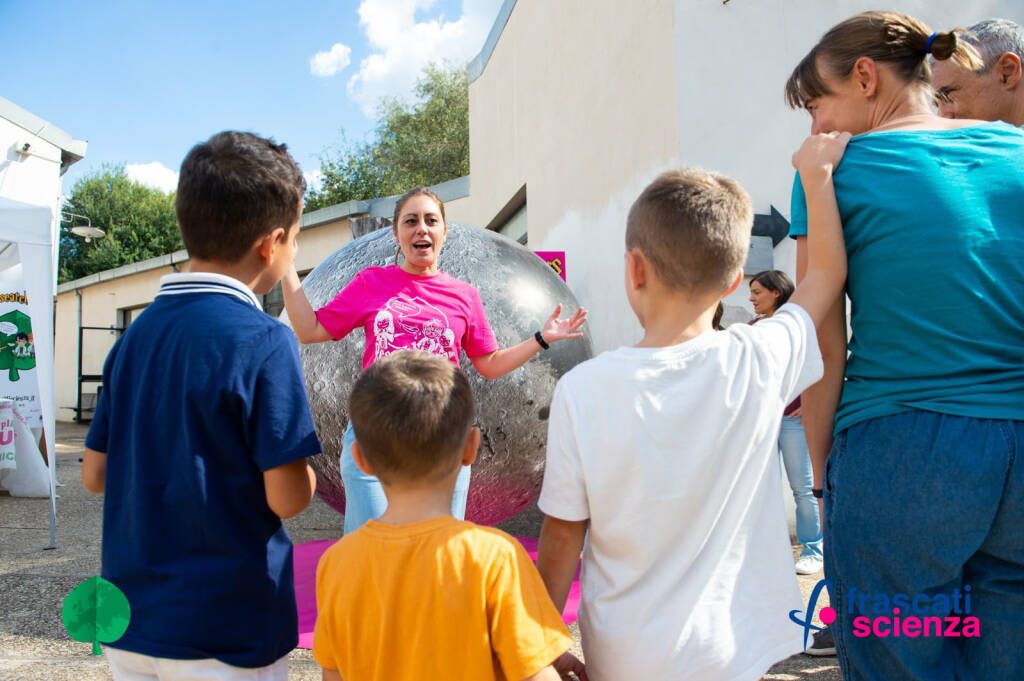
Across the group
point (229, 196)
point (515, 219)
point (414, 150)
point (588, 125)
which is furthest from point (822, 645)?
point (414, 150)

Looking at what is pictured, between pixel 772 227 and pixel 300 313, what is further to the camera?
pixel 772 227

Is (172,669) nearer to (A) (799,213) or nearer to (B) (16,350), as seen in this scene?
(A) (799,213)

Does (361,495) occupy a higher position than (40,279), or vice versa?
(40,279)

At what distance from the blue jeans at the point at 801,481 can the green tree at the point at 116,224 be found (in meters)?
32.6

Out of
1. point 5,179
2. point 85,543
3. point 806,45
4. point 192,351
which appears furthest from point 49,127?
point 192,351

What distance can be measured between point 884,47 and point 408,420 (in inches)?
54.1

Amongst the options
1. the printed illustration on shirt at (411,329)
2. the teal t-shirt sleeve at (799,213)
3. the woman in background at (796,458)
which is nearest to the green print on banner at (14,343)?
the printed illustration on shirt at (411,329)

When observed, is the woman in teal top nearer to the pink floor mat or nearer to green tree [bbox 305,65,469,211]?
the pink floor mat

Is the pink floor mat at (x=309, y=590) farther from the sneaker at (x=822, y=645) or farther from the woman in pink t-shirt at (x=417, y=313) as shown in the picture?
the sneaker at (x=822, y=645)

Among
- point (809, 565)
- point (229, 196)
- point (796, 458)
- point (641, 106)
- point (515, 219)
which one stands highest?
point (515, 219)

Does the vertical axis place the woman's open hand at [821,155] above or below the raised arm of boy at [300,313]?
above

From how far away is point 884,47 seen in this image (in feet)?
5.35

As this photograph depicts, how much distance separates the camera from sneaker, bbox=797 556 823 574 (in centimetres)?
423

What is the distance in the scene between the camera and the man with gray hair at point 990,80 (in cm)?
212
